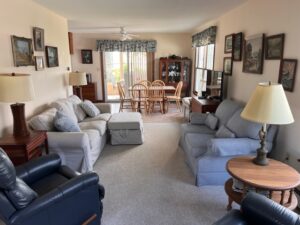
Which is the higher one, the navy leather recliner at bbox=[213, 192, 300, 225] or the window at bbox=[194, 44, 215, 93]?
the window at bbox=[194, 44, 215, 93]

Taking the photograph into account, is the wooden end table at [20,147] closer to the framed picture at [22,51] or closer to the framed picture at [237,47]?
the framed picture at [22,51]

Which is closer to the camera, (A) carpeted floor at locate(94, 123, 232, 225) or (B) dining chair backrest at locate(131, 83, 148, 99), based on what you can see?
(A) carpeted floor at locate(94, 123, 232, 225)

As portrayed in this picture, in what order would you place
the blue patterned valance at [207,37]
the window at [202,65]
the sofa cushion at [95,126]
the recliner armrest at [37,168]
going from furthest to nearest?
1. the window at [202,65]
2. the blue patterned valance at [207,37]
3. the sofa cushion at [95,126]
4. the recliner armrest at [37,168]

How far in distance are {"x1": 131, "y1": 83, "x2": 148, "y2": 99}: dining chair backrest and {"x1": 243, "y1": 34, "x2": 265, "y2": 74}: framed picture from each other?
3307mm

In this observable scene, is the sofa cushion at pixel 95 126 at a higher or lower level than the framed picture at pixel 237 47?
lower

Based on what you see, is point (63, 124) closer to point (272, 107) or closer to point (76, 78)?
point (76, 78)

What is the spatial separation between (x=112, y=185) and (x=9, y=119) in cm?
154

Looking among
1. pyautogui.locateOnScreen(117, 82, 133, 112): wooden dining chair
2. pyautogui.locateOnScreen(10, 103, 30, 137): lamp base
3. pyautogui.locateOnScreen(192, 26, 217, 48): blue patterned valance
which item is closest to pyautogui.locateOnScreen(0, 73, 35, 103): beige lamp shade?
pyautogui.locateOnScreen(10, 103, 30, 137): lamp base

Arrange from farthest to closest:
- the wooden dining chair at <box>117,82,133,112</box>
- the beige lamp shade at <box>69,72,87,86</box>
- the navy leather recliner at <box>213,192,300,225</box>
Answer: the wooden dining chair at <box>117,82,133,112</box> < the beige lamp shade at <box>69,72,87,86</box> < the navy leather recliner at <box>213,192,300,225</box>

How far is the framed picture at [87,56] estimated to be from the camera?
784cm

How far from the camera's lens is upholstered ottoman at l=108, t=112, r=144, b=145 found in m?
4.02

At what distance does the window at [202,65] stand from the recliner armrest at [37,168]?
436cm

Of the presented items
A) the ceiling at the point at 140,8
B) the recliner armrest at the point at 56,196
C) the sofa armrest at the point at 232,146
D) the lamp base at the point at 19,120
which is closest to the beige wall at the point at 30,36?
the ceiling at the point at 140,8

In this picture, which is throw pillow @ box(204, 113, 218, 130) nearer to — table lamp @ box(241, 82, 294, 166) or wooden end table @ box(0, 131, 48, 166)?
table lamp @ box(241, 82, 294, 166)
